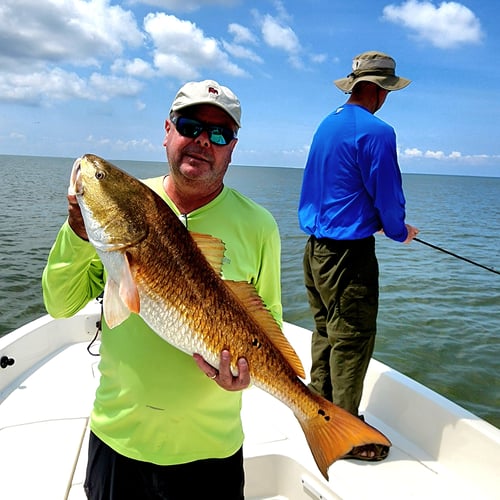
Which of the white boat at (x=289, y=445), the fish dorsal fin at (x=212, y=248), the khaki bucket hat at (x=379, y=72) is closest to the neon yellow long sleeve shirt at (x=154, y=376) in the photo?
the fish dorsal fin at (x=212, y=248)

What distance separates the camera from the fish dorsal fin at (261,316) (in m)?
2.08

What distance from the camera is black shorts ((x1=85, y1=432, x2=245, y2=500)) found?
215 centimetres

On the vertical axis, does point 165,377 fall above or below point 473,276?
above

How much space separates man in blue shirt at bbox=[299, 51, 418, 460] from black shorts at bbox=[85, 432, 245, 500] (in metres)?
2.04

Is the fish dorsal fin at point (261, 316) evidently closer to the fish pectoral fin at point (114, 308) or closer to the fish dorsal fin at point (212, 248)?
the fish dorsal fin at point (212, 248)

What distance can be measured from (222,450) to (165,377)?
18.2 inches

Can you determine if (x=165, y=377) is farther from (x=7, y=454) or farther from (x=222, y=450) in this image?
(x=7, y=454)

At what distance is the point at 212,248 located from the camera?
207cm

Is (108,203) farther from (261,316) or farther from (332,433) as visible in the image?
(332,433)

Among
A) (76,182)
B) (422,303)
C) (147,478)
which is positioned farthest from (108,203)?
(422,303)

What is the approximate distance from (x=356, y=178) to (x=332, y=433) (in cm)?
248

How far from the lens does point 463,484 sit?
12.3 ft

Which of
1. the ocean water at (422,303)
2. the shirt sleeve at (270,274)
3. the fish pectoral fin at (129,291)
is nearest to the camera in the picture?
the fish pectoral fin at (129,291)

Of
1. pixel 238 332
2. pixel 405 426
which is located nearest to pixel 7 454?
pixel 238 332
